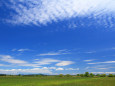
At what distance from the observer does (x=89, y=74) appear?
152 m

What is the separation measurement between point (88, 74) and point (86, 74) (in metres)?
2.72

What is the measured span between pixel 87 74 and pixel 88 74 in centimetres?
143

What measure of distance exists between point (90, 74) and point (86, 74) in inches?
230

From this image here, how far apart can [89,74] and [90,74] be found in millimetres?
1267

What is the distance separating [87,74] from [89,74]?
340cm

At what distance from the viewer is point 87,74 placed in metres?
150

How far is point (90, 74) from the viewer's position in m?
152

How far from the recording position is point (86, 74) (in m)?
150

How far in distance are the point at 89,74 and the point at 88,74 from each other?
6.59 ft

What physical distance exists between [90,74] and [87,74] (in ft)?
15.0

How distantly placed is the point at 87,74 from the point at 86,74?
130 centimetres
